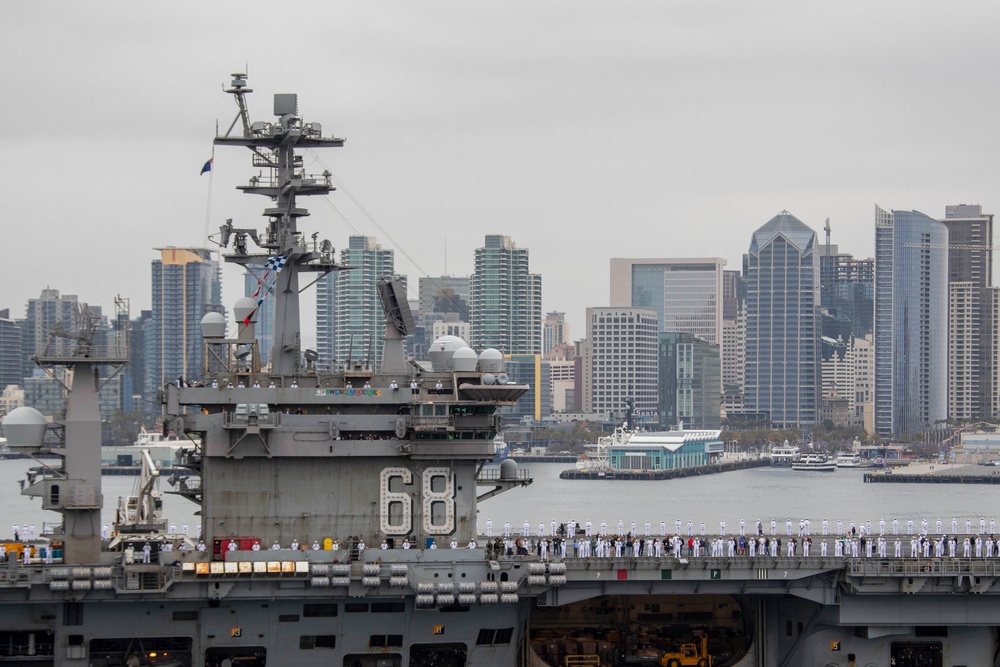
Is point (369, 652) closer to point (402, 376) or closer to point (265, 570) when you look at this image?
point (265, 570)

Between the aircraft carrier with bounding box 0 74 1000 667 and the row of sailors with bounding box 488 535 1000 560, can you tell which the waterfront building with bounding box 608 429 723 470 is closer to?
the row of sailors with bounding box 488 535 1000 560

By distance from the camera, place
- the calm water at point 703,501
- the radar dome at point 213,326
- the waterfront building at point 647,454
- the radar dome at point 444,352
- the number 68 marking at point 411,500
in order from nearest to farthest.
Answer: the number 68 marking at point 411,500, the radar dome at point 213,326, the radar dome at point 444,352, the calm water at point 703,501, the waterfront building at point 647,454

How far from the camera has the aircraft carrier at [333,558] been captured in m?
32.5

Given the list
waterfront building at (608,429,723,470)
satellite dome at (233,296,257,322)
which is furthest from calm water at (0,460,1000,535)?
satellite dome at (233,296,257,322)

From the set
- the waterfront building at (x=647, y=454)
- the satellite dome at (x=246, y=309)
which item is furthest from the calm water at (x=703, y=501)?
the satellite dome at (x=246, y=309)

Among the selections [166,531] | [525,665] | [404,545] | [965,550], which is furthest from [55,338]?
[965,550]

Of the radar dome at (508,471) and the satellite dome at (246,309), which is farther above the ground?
the satellite dome at (246,309)

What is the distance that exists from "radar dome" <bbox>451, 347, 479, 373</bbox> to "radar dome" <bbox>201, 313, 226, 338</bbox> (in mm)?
5212

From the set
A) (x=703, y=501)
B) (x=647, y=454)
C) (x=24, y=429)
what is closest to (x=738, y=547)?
(x=24, y=429)

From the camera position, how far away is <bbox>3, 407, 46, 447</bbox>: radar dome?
3312 cm

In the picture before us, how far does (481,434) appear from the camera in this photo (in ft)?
111

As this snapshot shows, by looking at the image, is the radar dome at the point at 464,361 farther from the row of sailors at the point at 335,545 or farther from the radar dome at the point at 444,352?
the row of sailors at the point at 335,545

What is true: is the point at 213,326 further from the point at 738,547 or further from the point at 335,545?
the point at 738,547

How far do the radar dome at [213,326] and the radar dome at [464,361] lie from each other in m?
5.21
